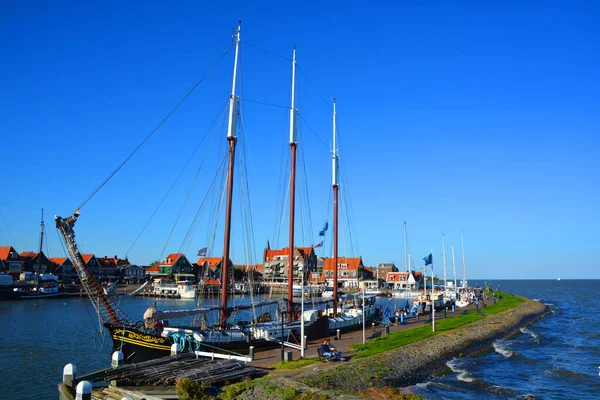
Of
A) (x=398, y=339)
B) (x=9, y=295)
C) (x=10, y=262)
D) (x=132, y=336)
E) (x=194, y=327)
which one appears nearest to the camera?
(x=132, y=336)

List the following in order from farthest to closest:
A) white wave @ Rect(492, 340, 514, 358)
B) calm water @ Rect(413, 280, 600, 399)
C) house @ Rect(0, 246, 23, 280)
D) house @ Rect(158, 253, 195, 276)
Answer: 1. house @ Rect(158, 253, 195, 276)
2. house @ Rect(0, 246, 23, 280)
3. white wave @ Rect(492, 340, 514, 358)
4. calm water @ Rect(413, 280, 600, 399)

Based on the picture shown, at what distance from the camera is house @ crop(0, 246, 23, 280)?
127181 millimetres

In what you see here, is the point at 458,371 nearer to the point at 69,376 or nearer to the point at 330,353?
the point at 330,353

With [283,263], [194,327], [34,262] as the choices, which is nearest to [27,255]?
[34,262]

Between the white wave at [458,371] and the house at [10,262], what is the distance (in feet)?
407

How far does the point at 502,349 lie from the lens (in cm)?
4666

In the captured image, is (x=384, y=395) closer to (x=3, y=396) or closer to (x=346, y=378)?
(x=346, y=378)

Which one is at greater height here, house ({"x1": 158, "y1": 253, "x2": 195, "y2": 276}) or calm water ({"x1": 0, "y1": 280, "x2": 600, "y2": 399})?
house ({"x1": 158, "y1": 253, "x2": 195, "y2": 276})

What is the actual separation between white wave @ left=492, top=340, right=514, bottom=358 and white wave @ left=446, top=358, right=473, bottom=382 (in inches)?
282

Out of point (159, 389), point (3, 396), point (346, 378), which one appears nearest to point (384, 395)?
Result: point (346, 378)

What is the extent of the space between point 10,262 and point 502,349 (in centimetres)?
12591

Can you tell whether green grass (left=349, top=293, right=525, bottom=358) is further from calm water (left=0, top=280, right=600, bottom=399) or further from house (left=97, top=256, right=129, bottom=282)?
house (left=97, top=256, right=129, bottom=282)

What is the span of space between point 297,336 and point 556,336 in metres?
35.7

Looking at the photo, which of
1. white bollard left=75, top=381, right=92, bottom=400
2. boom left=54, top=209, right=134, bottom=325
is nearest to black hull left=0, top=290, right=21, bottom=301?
boom left=54, top=209, right=134, bottom=325
